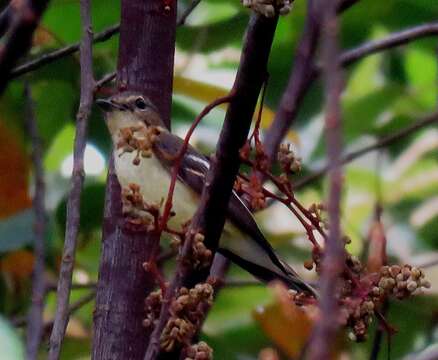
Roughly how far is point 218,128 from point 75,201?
5.07ft

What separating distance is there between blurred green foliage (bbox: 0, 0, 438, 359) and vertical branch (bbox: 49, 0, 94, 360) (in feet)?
2.84

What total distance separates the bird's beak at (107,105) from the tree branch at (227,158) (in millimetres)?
1455

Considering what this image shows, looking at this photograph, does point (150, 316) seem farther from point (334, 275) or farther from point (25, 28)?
point (334, 275)

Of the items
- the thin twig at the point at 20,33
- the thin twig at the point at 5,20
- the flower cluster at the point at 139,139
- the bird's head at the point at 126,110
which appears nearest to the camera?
the thin twig at the point at 20,33

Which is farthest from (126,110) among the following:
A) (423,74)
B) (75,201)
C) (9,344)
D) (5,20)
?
(9,344)

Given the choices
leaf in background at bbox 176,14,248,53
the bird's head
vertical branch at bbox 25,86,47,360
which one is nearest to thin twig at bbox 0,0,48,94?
vertical branch at bbox 25,86,47,360

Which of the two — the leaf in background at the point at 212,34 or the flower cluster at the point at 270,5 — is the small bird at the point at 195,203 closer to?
the leaf in background at the point at 212,34

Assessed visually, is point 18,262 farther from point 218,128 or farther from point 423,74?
point 423,74

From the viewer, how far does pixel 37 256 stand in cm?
241

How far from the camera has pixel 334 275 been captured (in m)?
0.94

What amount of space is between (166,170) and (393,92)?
3.65 ft

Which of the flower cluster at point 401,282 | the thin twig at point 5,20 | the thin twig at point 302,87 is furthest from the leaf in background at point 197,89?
the flower cluster at point 401,282

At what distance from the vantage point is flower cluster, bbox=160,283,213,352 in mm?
1730

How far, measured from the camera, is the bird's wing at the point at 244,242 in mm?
2922
